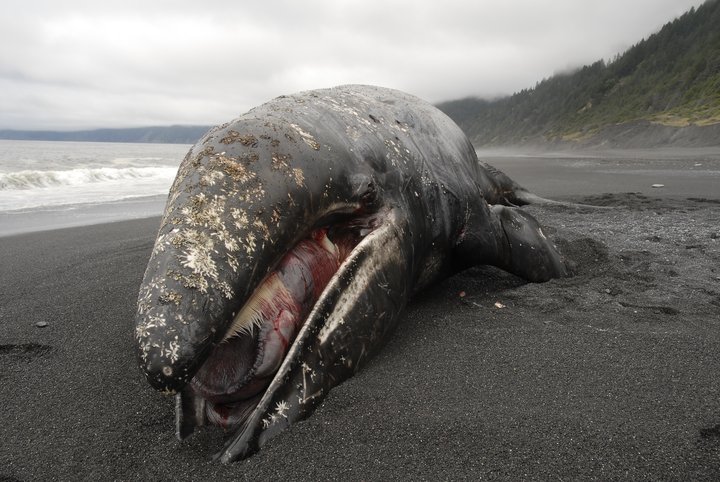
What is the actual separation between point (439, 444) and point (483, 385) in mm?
544

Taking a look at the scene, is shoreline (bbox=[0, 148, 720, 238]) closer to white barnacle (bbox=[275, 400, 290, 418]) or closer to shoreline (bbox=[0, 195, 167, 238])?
shoreline (bbox=[0, 195, 167, 238])

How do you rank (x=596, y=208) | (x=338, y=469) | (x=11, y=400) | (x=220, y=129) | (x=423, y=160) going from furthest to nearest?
(x=596, y=208), (x=423, y=160), (x=220, y=129), (x=11, y=400), (x=338, y=469)

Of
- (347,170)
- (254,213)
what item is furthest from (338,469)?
(347,170)

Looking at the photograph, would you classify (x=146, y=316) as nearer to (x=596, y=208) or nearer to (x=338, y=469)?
(x=338, y=469)

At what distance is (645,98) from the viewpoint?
→ 1665 inches

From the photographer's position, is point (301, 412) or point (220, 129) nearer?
point (301, 412)

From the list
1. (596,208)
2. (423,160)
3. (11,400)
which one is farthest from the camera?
(596,208)

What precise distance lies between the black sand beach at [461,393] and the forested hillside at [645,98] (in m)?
30.1

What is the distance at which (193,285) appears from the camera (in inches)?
82.0

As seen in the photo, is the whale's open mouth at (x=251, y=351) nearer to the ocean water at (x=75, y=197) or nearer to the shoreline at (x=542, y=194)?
the shoreline at (x=542, y=194)

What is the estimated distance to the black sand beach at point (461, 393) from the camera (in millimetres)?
1990

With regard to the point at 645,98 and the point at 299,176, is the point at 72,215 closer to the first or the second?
the point at 299,176

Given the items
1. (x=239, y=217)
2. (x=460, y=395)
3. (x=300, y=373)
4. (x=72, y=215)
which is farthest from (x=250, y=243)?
(x=72, y=215)

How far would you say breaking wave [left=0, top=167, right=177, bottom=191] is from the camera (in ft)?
51.9
